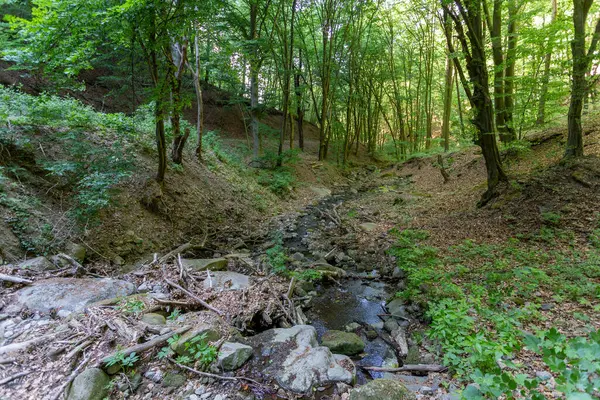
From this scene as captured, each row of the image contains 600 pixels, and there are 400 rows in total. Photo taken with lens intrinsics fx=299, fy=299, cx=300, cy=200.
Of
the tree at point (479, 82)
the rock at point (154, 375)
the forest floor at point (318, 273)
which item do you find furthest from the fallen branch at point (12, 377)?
the tree at point (479, 82)

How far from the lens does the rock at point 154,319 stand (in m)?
3.77

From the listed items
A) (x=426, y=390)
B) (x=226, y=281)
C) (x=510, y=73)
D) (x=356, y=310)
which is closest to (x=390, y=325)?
(x=356, y=310)

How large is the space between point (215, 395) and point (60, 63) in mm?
6507

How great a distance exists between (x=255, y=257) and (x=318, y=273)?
5.80 ft

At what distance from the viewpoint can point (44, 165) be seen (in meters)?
5.62

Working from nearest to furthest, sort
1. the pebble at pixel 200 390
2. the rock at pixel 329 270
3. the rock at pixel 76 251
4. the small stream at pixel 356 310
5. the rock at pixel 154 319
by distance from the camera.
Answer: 1. the pebble at pixel 200 390
2. the rock at pixel 154 319
3. the small stream at pixel 356 310
4. the rock at pixel 76 251
5. the rock at pixel 329 270

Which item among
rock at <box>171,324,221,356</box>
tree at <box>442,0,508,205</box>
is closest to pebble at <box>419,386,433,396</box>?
rock at <box>171,324,221,356</box>

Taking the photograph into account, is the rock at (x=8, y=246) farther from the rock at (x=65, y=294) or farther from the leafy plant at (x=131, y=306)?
the leafy plant at (x=131, y=306)

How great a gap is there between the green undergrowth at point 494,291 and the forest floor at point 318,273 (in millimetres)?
27

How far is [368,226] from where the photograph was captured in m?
9.05

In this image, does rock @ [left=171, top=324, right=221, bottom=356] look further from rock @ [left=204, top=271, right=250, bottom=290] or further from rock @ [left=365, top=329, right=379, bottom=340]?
rock @ [left=365, top=329, right=379, bottom=340]

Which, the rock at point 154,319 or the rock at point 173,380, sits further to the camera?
the rock at point 154,319

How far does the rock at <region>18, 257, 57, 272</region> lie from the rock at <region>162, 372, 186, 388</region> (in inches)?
123

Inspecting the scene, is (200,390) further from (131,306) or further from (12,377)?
(12,377)
